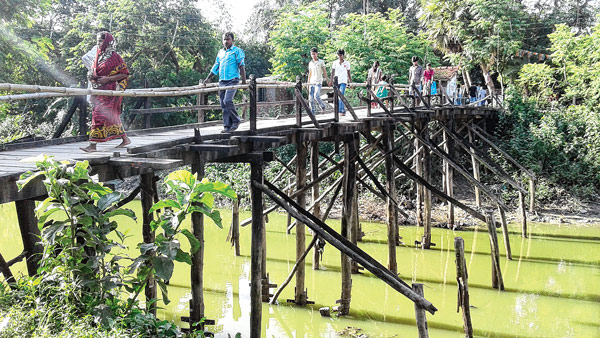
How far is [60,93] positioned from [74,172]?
1.08 meters

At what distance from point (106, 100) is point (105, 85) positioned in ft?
0.54

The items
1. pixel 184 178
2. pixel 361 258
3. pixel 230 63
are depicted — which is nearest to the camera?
pixel 184 178

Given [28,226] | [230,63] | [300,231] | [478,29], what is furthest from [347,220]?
[478,29]

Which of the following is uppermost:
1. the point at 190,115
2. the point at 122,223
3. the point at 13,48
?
the point at 13,48

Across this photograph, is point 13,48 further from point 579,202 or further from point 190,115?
point 579,202

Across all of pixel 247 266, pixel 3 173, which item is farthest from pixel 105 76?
pixel 247 266

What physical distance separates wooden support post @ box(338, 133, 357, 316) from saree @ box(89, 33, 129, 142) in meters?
3.92

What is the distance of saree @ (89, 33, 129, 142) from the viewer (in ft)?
18.1

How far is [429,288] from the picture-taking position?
398 inches

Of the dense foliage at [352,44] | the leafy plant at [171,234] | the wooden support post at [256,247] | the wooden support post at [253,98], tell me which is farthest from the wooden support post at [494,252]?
the dense foliage at [352,44]

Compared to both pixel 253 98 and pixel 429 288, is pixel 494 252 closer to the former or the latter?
pixel 429 288

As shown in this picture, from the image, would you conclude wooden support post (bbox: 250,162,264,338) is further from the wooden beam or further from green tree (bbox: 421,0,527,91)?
green tree (bbox: 421,0,527,91)

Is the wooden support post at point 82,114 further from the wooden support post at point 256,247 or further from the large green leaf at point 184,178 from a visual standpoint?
the large green leaf at point 184,178

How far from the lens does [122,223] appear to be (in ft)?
51.7
